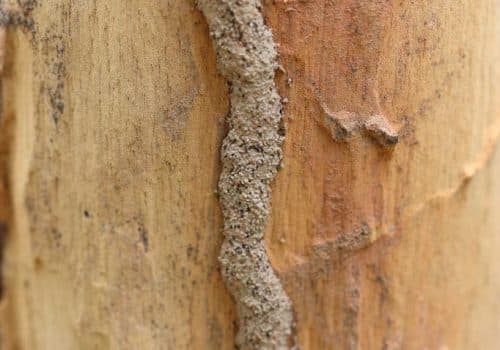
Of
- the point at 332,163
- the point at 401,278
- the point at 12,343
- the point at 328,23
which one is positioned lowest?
the point at 12,343

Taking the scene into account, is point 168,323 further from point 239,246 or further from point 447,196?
point 447,196

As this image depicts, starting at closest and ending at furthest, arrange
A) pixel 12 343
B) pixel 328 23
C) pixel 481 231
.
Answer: pixel 328 23 < pixel 481 231 < pixel 12 343

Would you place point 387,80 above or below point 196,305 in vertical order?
above

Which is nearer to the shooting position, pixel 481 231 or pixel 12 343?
pixel 481 231

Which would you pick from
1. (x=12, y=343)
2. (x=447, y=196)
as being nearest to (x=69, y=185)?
(x=12, y=343)
